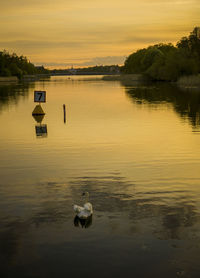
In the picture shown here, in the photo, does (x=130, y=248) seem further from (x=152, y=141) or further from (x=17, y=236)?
(x=152, y=141)

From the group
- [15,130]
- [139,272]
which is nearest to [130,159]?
[139,272]

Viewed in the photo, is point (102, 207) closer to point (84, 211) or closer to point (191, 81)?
point (84, 211)

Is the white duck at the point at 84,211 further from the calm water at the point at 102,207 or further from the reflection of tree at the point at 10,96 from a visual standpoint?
the reflection of tree at the point at 10,96

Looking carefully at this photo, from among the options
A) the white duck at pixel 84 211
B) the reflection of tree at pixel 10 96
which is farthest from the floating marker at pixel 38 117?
the white duck at pixel 84 211

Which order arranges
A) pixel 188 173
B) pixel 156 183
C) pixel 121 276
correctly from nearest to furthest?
pixel 121 276, pixel 156 183, pixel 188 173

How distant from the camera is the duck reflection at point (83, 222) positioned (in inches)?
437

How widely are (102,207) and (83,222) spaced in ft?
4.03

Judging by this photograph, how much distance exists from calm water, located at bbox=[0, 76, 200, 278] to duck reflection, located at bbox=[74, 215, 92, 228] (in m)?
0.09

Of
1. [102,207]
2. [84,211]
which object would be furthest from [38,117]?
[84,211]

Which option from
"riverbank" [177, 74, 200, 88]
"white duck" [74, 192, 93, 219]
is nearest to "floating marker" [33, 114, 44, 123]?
"white duck" [74, 192, 93, 219]

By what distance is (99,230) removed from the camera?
10.7 metres

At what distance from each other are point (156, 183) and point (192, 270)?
6.43 m

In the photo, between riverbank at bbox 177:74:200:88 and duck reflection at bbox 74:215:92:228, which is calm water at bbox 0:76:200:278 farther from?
riverbank at bbox 177:74:200:88

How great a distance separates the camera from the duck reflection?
1110cm
